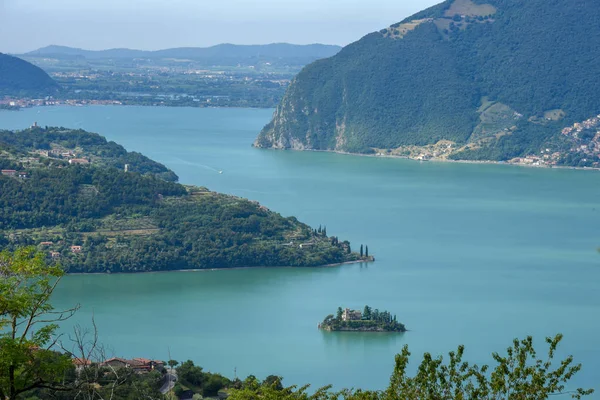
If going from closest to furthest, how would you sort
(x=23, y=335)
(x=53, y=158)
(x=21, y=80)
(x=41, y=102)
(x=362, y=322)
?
(x=23, y=335)
(x=362, y=322)
(x=53, y=158)
(x=41, y=102)
(x=21, y=80)

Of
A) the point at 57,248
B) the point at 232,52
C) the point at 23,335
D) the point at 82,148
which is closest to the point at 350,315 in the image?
the point at 57,248

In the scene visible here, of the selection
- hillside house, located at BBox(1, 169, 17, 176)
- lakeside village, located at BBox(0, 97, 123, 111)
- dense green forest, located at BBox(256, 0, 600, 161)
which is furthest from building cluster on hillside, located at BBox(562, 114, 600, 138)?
lakeside village, located at BBox(0, 97, 123, 111)

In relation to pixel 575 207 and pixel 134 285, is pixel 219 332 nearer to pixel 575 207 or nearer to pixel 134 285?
pixel 134 285

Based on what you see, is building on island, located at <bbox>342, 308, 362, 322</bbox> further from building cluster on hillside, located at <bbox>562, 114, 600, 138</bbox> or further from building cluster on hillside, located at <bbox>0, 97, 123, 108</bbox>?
building cluster on hillside, located at <bbox>0, 97, 123, 108</bbox>

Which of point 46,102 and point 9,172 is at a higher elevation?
point 9,172

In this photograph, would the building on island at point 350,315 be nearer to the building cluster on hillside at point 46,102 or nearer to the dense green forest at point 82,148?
the dense green forest at point 82,148

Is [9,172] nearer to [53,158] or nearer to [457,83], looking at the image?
[53,158]

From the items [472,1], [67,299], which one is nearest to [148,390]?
[67,299]

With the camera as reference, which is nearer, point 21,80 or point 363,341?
point 363,341
